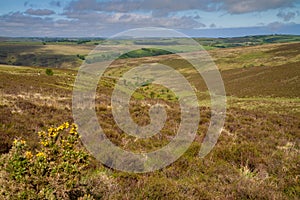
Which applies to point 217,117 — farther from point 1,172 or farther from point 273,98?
point 273,98

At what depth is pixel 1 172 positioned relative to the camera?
183 inches

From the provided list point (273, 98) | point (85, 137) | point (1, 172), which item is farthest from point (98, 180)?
point (273, 98)

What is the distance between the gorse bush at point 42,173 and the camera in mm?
4355

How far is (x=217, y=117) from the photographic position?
55.6ft

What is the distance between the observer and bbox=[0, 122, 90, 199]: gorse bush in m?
4.36

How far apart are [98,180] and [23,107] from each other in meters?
9.33

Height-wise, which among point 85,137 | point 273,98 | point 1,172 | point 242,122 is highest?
point 1,172

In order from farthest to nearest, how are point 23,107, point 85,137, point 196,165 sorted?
point 23,107, point 85,137, point 196,165

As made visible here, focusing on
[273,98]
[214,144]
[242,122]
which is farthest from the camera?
[273,98]

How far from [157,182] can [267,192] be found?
2.18 metres

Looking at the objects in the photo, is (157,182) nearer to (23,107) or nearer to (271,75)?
(23,107)

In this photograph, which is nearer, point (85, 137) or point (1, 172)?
point (1, 172)

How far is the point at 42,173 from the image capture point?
455cm

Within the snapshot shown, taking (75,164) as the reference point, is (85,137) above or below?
below
